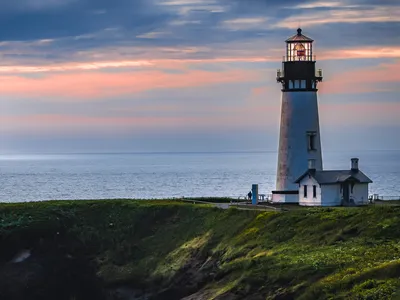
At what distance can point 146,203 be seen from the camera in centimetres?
6550

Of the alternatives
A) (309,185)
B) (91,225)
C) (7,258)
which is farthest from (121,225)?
(309,185)

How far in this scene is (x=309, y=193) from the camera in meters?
63.4

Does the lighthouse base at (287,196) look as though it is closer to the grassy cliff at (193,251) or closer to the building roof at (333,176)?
the building roof at (333,176)

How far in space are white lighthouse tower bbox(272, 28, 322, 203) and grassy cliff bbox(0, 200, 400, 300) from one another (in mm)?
7705

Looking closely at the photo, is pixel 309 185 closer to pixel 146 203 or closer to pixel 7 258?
pixel 146 203

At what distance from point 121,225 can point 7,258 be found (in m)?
8.23

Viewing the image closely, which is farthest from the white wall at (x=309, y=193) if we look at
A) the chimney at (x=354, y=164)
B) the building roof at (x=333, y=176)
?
the chimney at (x=354, y=164)

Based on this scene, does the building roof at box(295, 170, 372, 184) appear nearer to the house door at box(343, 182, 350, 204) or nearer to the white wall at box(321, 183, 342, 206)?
the white wall at box(321, 183, 342, 206)

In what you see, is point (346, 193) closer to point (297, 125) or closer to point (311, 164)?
point (311, 164)

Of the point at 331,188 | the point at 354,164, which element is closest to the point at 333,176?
the point at 331,188

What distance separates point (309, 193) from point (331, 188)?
1.61 metres

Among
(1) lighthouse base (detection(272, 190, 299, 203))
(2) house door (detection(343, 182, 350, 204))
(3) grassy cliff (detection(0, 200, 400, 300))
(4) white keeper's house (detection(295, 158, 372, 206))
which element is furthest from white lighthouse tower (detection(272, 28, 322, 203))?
(3) grassy cliff (detection(0, 200, 400, 300))

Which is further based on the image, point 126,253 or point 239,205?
point 239,205

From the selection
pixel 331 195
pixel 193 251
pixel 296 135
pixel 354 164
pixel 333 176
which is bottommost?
pixel 193 251
